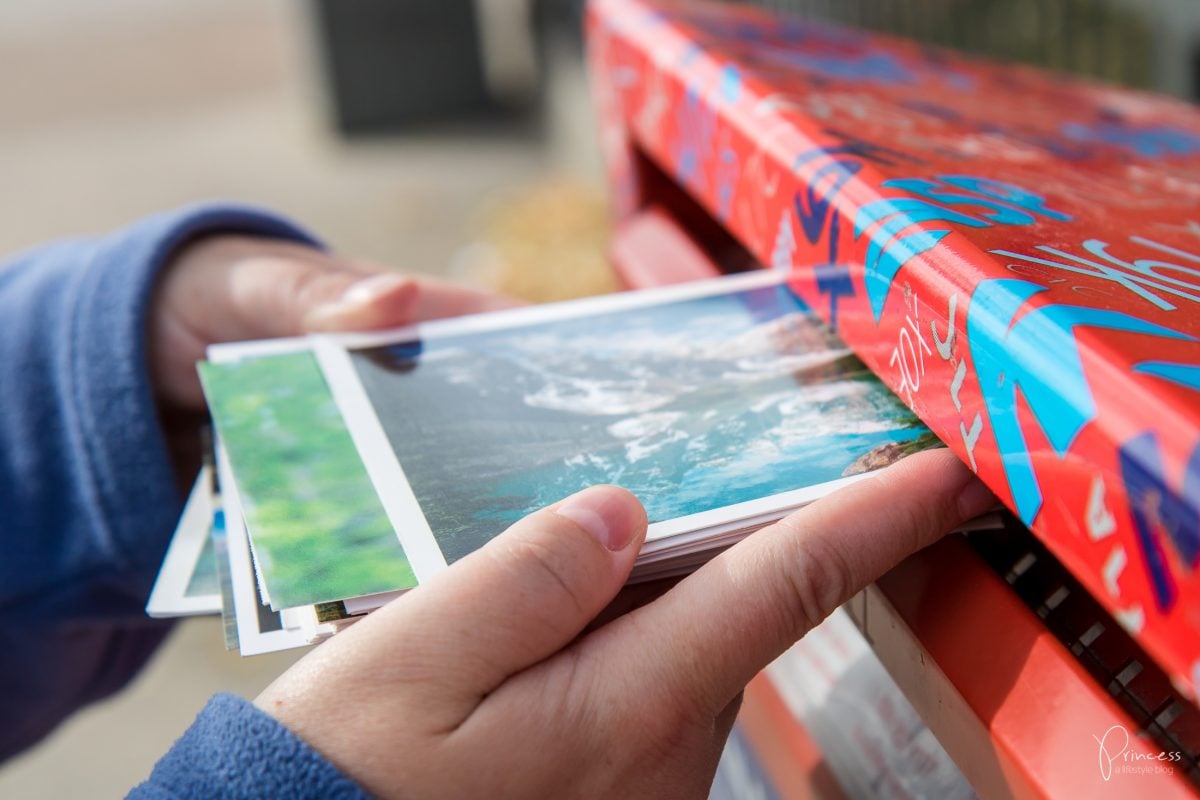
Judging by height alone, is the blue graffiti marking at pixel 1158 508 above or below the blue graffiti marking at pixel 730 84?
below

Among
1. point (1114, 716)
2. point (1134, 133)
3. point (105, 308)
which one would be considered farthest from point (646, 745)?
point (1134, 133)

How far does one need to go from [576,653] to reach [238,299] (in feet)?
1.81

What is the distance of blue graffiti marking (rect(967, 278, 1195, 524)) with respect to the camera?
0.46 meters

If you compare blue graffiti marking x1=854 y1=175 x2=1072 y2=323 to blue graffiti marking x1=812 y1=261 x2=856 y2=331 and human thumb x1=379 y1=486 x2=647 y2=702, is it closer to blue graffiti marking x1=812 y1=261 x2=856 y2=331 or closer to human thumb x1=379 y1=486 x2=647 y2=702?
blue graffiti marking x1=812 y1=261 x2=856 y2=331

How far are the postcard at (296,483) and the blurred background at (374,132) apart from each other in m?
1.17

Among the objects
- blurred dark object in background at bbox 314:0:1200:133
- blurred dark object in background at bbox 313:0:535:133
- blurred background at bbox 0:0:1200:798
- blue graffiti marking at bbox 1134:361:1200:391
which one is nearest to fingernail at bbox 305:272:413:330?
blue graffiti marking at bbox 1134:361:1200:391

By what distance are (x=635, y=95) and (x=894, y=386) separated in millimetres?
527

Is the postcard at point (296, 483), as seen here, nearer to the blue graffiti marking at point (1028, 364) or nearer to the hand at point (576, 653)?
the hand at point (576, 653)

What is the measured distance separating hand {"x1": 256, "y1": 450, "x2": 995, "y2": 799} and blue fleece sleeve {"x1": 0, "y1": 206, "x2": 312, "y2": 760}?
1.37ft

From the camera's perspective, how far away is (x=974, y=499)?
0.57 metres

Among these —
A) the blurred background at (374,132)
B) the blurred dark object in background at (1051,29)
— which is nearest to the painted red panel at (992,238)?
the blurred background at (374,132)

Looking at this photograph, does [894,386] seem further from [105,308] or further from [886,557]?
[105,308]

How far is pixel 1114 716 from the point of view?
481 mm

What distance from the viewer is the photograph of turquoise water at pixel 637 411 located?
2.01ft
